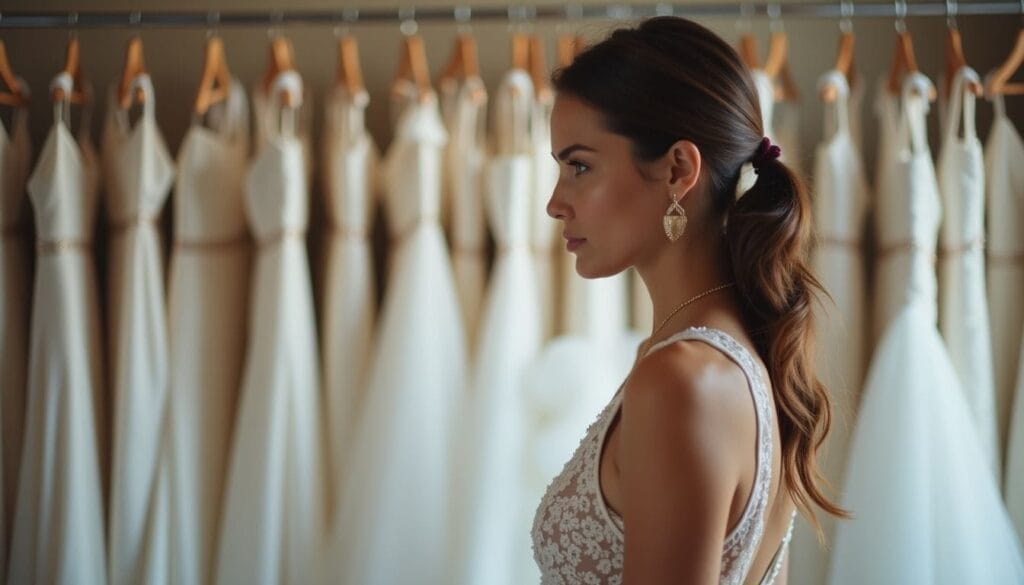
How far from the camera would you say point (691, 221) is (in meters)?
1.00

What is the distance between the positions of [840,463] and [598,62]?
1.13 metres

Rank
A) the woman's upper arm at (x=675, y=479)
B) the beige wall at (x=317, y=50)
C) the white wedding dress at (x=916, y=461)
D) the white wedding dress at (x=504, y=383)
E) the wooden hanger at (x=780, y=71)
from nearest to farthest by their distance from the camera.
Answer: the woman's upper arm at (x=675, y=479) < the white wedding dress at (x=916, y=461) < the white wedding dress at (x=504, y=383) < the wooden hanger at (x=780, y=71) < the beige wall at (x=317, y=50)

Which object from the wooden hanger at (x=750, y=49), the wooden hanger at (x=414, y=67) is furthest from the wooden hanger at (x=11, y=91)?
the wooden hanger at (x=750, y=49)

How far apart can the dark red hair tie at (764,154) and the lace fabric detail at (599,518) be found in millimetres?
193

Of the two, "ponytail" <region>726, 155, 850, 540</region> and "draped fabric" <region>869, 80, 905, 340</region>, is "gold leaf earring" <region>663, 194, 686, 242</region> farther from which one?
"draped fabric" <region>869, 80, 905, 340</region>

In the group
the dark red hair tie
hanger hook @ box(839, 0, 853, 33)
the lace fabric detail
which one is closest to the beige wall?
hanger hook @ box(839, 0, 853, 33)

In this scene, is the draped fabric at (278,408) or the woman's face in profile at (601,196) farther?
the draped fabric at (278,408)

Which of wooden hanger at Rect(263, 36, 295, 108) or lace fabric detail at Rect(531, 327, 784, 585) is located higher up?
wooden hanger at Rect(263, 36, 295, 108)

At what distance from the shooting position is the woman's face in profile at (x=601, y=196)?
98cm

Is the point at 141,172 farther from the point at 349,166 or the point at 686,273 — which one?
the point at 686,273

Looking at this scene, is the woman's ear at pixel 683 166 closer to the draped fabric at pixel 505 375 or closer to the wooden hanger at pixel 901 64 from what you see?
the draped fabric at pixel 505 375

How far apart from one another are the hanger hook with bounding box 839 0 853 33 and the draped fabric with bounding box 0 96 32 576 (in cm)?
160

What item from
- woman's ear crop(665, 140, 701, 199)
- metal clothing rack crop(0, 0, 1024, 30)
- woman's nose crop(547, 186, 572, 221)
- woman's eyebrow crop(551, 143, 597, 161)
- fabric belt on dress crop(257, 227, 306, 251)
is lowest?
woman's nose crop(547, 186, 572, 221)

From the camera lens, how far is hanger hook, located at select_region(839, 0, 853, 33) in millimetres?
1886
